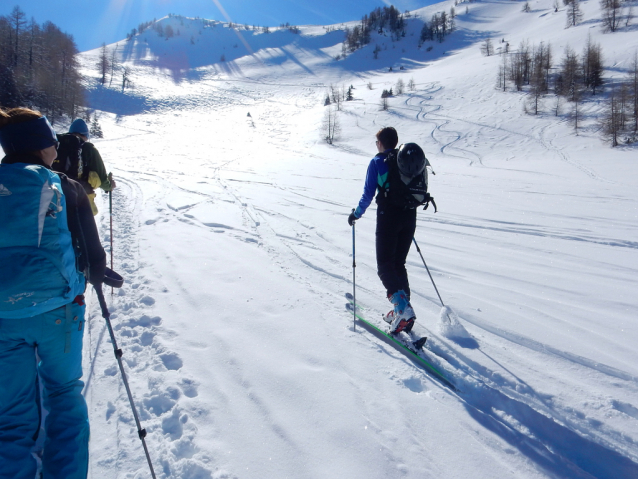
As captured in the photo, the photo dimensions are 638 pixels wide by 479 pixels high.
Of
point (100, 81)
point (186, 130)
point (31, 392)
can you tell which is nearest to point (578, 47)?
point (186, 130)

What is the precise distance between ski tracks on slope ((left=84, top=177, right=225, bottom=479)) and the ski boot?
2.10 meters

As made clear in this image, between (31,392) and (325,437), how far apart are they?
187cm

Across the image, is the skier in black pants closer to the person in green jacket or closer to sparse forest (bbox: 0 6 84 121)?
the person in green jacket

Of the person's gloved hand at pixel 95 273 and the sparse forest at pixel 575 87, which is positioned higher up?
the sparse forest at pixel 575 87

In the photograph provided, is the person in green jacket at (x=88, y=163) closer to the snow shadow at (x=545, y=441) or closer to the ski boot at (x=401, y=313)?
the ski boot at (x=401, y=313)

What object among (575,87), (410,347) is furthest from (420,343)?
(575,87)

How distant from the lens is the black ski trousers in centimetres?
351

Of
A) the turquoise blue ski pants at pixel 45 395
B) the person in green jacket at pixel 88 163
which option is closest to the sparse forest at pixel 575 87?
the person in green jacket at pixel 88 163

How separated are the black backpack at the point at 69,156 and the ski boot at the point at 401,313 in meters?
4.06

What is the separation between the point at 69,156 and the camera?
4.02 meters

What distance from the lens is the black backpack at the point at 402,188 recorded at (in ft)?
11.0

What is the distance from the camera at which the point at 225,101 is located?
5391cm

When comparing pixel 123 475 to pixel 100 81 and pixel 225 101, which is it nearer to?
pixel 225 101

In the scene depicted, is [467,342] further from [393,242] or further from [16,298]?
[16,298]
